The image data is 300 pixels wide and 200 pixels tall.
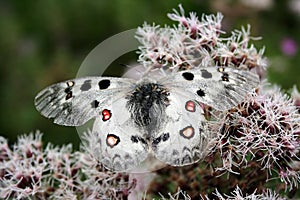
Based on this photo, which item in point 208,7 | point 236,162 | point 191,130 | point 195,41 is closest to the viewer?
point 191,130

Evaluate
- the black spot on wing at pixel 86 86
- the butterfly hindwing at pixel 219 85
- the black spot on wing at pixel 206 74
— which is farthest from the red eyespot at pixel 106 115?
the black spot on wing at pixel 206 74

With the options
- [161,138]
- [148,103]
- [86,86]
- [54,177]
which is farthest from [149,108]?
[54,177]

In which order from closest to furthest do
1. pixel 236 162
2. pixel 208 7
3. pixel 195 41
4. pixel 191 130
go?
pixel 191 130, pixel 236 162, pixel 195 41, pixel 208 7

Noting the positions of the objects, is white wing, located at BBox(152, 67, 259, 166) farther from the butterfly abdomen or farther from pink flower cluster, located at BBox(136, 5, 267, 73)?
pink flower cluster, located at BBox(136, 5, 267, 73)

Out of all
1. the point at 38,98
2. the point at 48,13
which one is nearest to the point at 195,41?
the point at 38,98

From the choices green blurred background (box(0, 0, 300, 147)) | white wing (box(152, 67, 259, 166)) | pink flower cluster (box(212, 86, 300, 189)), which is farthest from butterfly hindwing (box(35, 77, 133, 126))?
green blurred background (box(0, 0, 300, 147))

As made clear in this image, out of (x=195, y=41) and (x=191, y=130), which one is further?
(x=195, y=41)

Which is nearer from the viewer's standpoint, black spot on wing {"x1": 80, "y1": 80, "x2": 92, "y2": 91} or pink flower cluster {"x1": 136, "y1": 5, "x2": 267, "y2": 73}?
black spot on wing {"x1": 80, "y1": 80, "x2": 92, "y2": 91}

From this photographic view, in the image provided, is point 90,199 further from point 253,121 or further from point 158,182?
point 253,121
